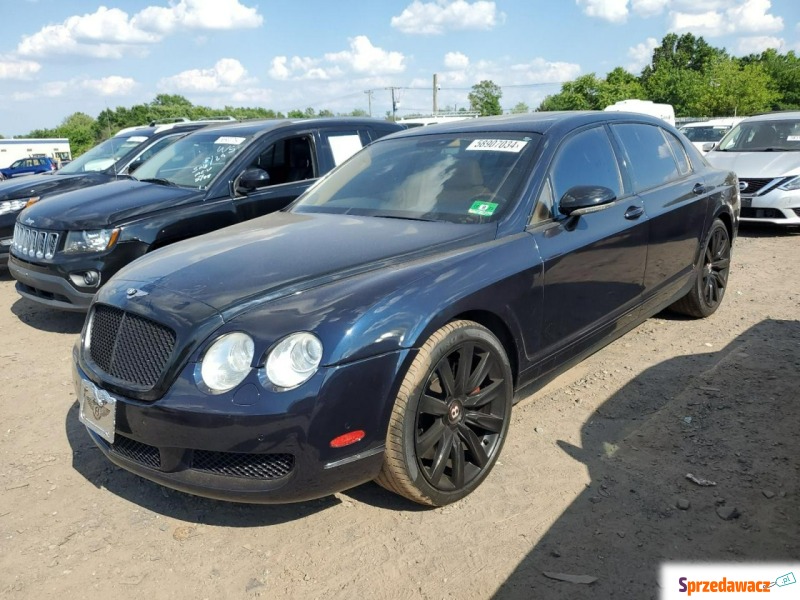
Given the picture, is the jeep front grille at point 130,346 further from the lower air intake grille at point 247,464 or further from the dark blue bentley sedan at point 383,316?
the lower air intake grille at point 247,464

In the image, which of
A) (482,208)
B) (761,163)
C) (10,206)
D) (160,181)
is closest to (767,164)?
(761,163)

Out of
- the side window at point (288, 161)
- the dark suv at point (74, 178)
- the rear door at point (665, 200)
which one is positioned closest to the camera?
the rear door at point (665, 200)

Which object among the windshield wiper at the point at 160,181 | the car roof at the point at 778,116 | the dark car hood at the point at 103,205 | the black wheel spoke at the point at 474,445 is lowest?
the black wheel spoke at the point at 474,445

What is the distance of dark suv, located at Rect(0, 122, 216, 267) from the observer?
7.74 meters

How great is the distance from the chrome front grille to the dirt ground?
65.9 inches

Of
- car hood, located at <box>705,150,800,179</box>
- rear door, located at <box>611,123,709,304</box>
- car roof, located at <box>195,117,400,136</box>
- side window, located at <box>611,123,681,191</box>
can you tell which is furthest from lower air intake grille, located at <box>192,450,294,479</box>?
car hood, located at <box>705,150,800,179</box>

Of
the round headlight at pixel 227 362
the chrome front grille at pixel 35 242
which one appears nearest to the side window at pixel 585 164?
the round headlight at pixel 227 362

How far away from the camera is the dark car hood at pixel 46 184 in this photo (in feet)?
25.9

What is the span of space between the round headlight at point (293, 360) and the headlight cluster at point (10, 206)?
6.87 meters

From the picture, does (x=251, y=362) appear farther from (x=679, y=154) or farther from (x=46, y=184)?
(x=46, y=184)

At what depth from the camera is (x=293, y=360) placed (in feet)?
7.91

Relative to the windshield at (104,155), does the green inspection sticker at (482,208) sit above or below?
below

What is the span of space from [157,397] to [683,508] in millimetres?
2240

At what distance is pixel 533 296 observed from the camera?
127 inches
